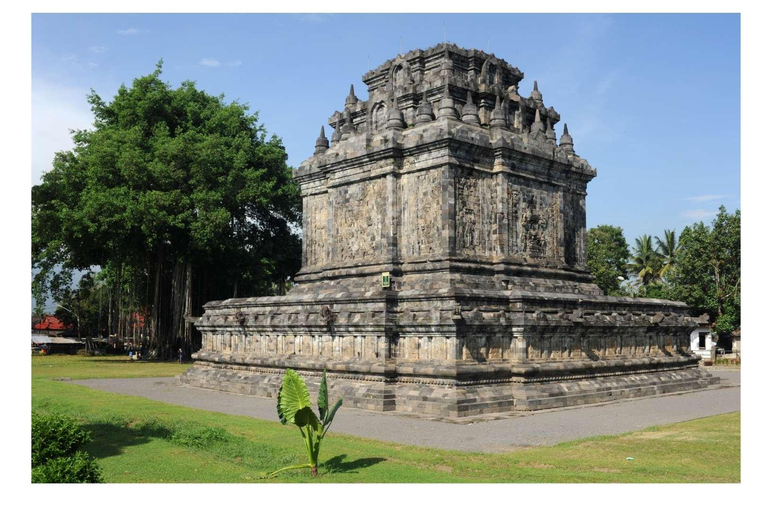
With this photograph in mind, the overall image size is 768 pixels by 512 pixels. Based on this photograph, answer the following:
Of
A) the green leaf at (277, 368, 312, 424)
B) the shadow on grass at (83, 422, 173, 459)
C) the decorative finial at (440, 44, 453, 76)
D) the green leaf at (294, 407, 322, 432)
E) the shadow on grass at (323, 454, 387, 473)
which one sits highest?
the decorative finial at (440, 44, 453, 76)

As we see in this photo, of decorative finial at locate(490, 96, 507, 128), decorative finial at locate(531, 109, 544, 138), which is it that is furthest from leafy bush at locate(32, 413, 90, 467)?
decorative finial at locate(531, 109, 544, 138)

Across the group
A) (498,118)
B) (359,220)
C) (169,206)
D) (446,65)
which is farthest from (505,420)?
(169,206)

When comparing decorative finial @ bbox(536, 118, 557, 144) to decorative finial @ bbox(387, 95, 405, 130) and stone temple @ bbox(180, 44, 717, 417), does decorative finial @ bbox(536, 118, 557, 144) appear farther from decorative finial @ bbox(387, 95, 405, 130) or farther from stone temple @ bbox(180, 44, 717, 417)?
decorative finial @ bbox(387, 95, 405, 130)

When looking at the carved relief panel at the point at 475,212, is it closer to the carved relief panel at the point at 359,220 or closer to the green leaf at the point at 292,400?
the carved relief panel at the point at 359,220

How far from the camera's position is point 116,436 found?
43.8 ft

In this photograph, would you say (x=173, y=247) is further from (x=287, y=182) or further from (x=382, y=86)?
(x=382, y=86)

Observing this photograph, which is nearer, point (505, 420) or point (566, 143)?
point (505, 420)

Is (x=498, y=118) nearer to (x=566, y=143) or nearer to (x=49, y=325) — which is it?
(x=566, y=143)

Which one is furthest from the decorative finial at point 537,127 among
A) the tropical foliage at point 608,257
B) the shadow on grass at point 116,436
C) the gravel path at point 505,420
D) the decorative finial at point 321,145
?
the tropical foliage at point 608,257

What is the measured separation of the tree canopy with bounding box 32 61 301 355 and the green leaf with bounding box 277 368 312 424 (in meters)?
23.2

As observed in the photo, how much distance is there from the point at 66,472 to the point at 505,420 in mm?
9768

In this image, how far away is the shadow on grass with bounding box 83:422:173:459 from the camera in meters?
11.9

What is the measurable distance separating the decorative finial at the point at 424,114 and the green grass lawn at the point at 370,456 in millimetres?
9789

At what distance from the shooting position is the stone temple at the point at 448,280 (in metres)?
17.7
